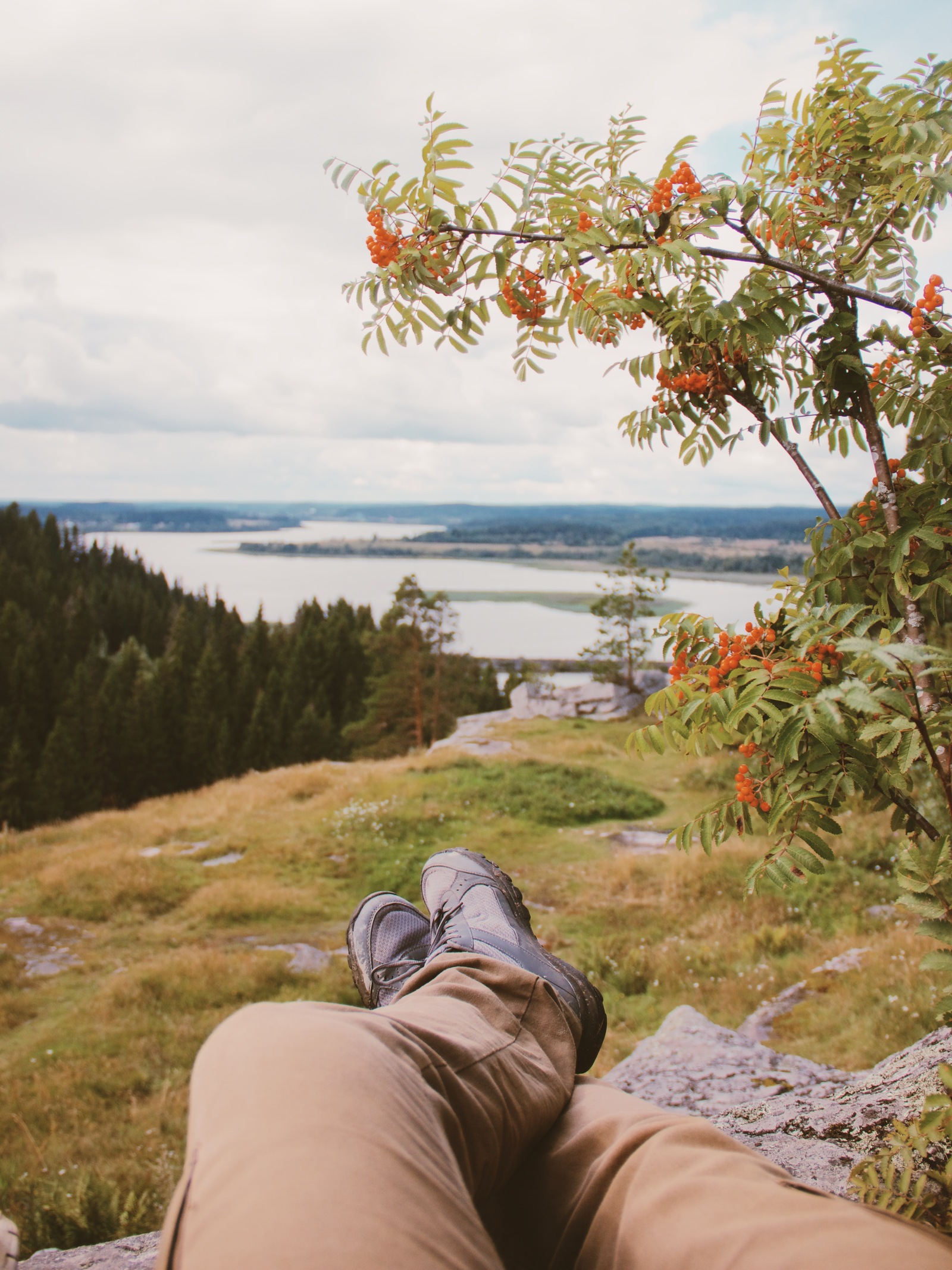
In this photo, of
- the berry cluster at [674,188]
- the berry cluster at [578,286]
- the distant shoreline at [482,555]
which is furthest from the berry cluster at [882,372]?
the berry cluster at [578,286]

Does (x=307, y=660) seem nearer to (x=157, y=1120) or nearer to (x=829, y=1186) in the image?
(x=157, y=1120)

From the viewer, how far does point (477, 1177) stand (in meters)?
1.24

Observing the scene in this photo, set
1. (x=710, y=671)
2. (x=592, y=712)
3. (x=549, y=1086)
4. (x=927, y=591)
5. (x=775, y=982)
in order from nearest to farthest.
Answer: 1. (x=549, y=1086)
2. (x=710, y=671)
3. (x=927, y=591)
4. (x=775, y=982)
5. (x=592, y=712)

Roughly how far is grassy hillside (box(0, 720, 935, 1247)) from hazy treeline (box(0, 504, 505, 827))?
38.5 feet

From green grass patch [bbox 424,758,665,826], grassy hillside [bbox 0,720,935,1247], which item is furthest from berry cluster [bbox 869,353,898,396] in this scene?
green grass patch [bbox 424,758,665,826]

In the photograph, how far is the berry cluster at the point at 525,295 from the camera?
2.11 metres

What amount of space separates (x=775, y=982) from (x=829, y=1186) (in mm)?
3149

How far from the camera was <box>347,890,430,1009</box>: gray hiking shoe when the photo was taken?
2291 millimetres

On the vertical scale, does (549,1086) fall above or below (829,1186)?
above

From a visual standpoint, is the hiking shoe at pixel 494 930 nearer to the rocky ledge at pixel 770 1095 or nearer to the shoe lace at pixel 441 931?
the shoe lace at pixel 441 931

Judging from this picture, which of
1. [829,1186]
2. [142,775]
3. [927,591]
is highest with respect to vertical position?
[927,591]

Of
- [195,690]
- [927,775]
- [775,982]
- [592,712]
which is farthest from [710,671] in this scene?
[195,690]

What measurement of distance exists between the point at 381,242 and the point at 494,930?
78.0 inches

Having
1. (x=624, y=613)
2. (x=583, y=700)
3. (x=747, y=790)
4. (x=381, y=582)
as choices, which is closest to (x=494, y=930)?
(x=747, y=790)
